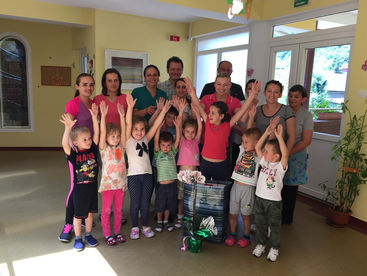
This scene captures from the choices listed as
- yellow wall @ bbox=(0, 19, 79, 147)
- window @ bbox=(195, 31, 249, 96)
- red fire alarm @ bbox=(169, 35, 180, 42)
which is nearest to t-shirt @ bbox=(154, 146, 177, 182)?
window @ bbox=(195, 31, 249, 96)

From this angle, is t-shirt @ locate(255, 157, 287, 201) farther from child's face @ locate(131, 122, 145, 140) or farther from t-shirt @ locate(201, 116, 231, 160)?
child's face @ locate(131, 122, 145, 140)

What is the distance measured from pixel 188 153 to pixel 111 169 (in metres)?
0.71

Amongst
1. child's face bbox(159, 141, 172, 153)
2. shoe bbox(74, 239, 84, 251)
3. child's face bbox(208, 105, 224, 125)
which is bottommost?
shoe bbox(74, 239, 84, 251)

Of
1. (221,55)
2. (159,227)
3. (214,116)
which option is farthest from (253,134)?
(221,55)

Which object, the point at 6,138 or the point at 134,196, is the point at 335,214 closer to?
the point at 134,196

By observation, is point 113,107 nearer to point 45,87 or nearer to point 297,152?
point 297,152

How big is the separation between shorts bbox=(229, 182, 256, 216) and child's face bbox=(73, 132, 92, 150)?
4.19ft

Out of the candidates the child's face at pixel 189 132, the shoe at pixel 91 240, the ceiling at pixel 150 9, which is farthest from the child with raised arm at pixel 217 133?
the ceiling at pixel 150 9

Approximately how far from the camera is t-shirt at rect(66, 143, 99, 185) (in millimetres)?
2346

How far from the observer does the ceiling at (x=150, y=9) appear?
3.88m

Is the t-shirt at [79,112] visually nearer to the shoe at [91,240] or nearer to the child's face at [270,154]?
the shoe at [91,240]

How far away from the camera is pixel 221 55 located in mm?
5723

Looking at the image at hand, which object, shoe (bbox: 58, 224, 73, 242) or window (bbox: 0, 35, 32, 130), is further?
window (bbox: 0, 35, 32, 130)

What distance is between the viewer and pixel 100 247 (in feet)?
8.23
